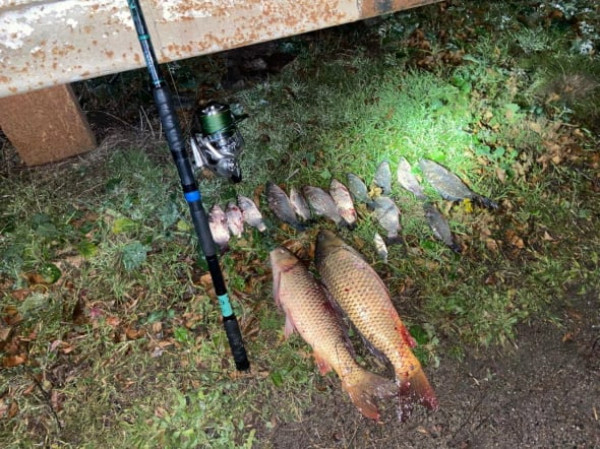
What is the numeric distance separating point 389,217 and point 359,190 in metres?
0.32

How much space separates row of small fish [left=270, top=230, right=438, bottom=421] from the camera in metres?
3.06

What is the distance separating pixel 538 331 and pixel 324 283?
1467 mm

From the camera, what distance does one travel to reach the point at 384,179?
3873 mm

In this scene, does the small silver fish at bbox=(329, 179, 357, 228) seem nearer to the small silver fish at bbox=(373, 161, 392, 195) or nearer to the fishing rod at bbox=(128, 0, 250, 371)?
the small silver fish at bbox=(373, 161, 392, 195)

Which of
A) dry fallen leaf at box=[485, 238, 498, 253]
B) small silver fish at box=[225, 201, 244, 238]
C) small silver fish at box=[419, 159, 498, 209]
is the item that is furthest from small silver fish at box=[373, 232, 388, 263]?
small silver fish at box=[225, 201, 244, 238]

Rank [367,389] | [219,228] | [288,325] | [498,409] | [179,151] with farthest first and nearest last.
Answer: [219,228] < [288,325] < [498,409] < [367,389] < [179,151]

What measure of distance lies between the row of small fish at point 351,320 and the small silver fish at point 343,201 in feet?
1.23

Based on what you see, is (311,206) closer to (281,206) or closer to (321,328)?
(281,206)

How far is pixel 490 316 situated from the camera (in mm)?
3434

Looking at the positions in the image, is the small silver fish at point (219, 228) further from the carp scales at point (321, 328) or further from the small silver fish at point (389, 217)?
the small silver fish at point (389, 217)

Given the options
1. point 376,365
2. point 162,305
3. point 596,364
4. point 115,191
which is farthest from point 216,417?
point 596,364

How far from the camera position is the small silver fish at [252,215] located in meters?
3.71

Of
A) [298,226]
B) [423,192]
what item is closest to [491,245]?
[423,192]

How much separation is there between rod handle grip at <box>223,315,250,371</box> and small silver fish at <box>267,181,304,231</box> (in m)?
0.92
